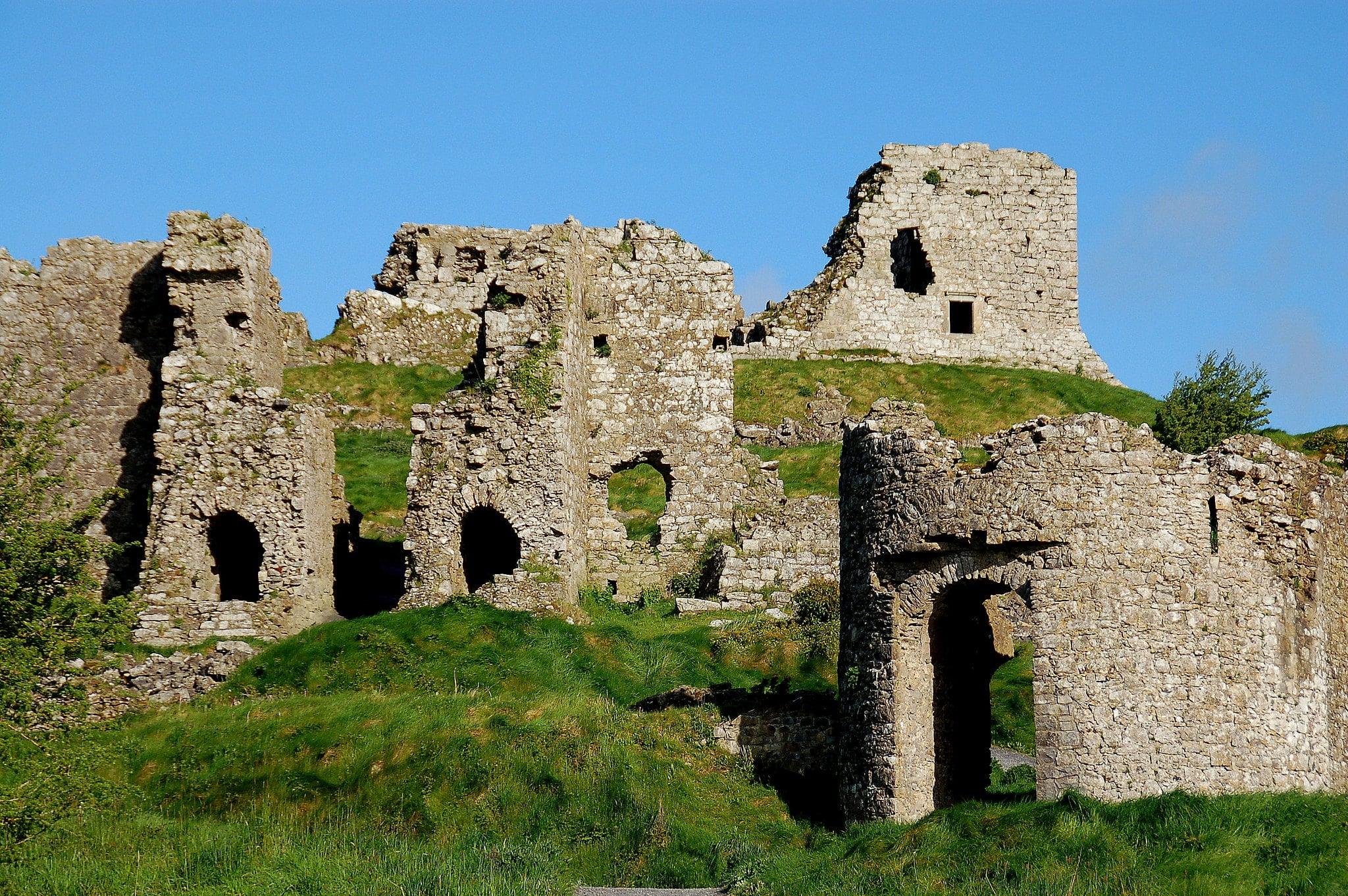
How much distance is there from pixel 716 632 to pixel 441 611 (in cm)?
414

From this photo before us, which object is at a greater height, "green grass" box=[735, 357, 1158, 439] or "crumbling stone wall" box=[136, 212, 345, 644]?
"green grass" box=[735, 357, 1158, 439]

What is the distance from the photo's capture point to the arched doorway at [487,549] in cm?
2725

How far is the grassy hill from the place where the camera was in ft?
49.4

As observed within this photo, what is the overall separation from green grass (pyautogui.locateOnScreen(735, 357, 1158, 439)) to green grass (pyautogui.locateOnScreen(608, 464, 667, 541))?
490 cm

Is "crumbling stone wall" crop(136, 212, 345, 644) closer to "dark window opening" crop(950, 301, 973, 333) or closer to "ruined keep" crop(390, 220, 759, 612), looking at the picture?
"ruined keep" crop(390, 220, 759, 612)

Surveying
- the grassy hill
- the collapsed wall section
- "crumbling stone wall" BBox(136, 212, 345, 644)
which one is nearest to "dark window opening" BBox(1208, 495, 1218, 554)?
the grassy hill

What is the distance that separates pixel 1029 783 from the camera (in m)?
19.7

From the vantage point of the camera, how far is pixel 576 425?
26.5m

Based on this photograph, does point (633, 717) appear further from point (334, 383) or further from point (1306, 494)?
point (334, 383)

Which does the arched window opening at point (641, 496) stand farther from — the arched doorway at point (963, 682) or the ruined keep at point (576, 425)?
the arched doorway at point (963, 682)

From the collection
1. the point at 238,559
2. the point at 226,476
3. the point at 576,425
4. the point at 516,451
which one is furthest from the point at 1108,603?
the point at 238,559

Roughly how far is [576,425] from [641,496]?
476cm

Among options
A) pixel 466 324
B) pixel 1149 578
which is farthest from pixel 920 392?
pixel 1149 578

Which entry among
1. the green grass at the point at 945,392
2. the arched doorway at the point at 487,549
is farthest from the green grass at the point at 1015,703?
the green grass at the point at 945,392
